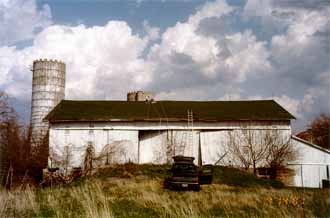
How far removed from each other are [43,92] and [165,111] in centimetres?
1250

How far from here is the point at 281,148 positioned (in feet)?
93.1

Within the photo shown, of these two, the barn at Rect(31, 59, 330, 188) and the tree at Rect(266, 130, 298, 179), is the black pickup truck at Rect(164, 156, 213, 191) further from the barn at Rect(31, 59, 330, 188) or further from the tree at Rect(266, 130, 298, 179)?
the tree at Rect(266, 130, 298, 179)

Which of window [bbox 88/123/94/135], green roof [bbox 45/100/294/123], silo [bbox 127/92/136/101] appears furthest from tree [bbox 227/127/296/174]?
silo [bbox 127/92/136/101]

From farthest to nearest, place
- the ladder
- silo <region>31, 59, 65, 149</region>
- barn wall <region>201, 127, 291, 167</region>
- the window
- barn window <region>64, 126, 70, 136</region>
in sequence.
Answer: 1. silo <region>31, 59, 65, 149</region>
2. the ladder
3. barn wall <region>201, 127, 291, 167</region>
4. the window
5. barn window <region>64, 126, 70, 136</region>

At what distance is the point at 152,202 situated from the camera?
13.1m

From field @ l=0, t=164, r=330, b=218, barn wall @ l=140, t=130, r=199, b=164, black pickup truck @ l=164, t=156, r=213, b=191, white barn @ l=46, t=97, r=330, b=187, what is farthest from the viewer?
barn wall @ l=140, t=130, r=199, b=164

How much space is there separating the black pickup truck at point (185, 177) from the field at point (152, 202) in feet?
2.14

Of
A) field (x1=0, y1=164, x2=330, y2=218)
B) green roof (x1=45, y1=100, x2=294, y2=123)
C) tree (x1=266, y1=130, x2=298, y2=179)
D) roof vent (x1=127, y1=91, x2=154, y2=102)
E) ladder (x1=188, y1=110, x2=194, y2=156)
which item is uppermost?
roof vent (x1=127, y1=91, x2=154, y2=102)

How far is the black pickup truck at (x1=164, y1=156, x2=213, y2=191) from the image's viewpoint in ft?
64.1

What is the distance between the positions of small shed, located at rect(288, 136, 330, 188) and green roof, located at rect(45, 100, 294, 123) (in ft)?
9.81

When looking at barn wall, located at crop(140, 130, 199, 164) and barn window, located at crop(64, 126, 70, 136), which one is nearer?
barn window, located at crop(64, 126, 70, 136)

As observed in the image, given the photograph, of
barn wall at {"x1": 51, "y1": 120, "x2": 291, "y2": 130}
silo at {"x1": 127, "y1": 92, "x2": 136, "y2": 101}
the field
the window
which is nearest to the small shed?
barn wall at {"x1": 51, "y1": 120, "x2": 291, "y2": 130}

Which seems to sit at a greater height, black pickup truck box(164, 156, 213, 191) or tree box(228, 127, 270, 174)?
tree box(228, 127, 270, 174)

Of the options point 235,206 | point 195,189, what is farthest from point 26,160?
point 235,206
